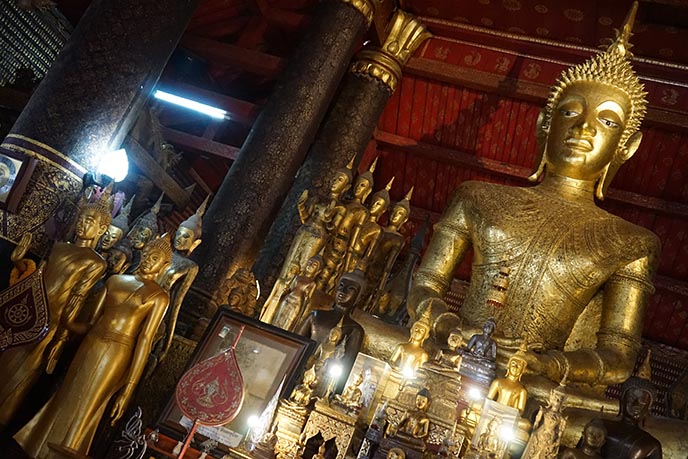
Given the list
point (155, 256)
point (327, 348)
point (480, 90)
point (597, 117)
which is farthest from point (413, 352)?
point (480, 90)

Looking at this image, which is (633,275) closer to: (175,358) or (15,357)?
(175,358)

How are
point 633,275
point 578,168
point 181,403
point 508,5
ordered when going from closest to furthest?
point 181,403 < point 633,275 < point 578,168 < point 508,5

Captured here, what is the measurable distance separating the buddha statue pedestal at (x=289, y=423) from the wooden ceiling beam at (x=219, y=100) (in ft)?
13.8

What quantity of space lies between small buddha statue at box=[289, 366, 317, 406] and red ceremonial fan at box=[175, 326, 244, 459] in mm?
189

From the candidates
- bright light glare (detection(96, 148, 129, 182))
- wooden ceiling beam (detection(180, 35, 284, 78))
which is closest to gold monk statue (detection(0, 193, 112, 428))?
bright light glare (detection(96, 148, 129, 182))

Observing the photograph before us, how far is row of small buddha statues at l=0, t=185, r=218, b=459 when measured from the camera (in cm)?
271

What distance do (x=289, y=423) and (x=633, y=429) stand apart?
1316 millimetres

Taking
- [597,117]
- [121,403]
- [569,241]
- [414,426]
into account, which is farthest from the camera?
[597,117]

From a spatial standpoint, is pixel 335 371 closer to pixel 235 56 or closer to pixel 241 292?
pixel 241 292

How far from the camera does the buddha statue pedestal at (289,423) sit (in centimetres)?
236

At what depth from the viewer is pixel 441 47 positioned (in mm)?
6484

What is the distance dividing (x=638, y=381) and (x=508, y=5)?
12.5 feet

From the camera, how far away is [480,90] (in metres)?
6.64

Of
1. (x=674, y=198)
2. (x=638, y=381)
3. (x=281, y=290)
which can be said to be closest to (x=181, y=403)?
(x=281, y=290)
